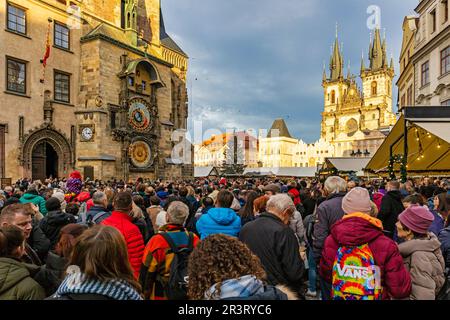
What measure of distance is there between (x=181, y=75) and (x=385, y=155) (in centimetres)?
2230

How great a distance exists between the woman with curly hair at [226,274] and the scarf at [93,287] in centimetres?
43

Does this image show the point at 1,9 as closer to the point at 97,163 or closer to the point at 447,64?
the point at 97,163

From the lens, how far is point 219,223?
4.30 meters

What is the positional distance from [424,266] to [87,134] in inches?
823

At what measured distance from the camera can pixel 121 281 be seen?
2.06 m

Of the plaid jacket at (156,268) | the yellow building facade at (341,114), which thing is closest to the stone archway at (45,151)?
the plaid jacket at (156,268)

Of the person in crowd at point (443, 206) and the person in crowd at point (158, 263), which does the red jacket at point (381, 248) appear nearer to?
the person in crowd at point (158, 263)

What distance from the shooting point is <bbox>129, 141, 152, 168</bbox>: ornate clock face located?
22753mm

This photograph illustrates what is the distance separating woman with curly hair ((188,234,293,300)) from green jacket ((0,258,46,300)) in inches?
48.2

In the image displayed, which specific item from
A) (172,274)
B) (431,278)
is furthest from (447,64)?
(172,274)

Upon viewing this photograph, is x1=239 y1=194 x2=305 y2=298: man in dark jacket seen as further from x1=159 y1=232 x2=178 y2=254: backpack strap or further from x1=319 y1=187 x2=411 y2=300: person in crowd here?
x1=159 y1=232 x2=178 y2=254: backpack strap

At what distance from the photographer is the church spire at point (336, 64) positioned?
10606 cm

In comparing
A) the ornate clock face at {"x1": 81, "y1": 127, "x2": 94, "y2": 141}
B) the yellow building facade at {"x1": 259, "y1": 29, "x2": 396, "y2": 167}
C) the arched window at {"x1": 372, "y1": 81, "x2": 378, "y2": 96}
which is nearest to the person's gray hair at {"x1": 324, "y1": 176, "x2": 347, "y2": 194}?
the ornate clock face at {"x1": 81, "y1": 127, "x2": 94, "y2": 141}

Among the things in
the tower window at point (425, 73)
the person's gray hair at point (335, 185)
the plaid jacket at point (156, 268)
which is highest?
the tower window at point (425, 73)
